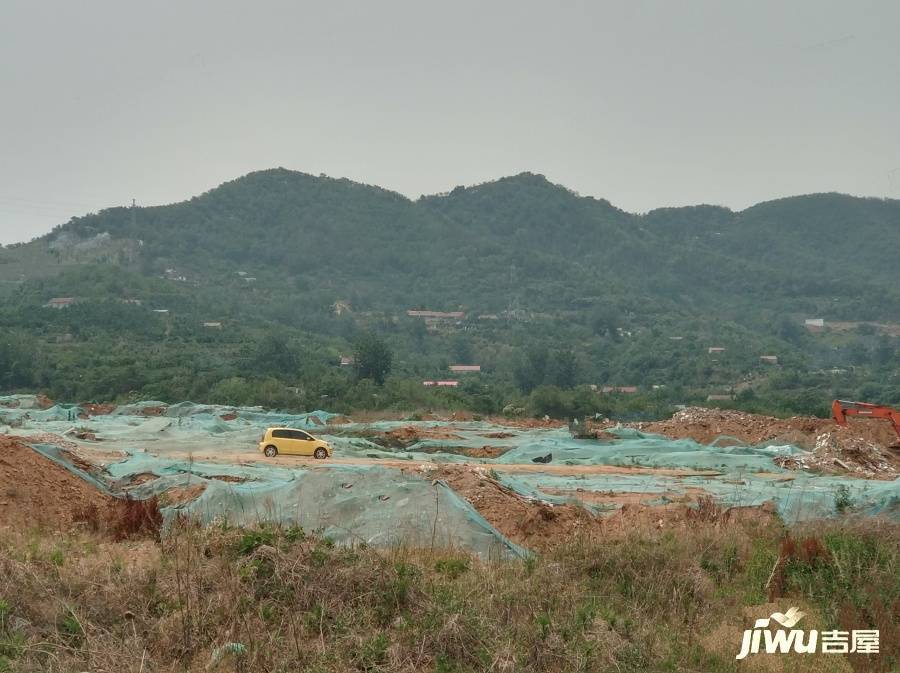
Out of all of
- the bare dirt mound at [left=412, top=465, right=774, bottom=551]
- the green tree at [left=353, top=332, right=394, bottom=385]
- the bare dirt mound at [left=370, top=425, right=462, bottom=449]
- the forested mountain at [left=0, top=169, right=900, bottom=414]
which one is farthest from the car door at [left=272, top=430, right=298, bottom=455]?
the green tree at [left=353, top=332, right=394, bottom=385]

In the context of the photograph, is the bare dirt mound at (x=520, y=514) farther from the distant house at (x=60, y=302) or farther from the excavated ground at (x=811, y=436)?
the distant house at (x=60, y=302)

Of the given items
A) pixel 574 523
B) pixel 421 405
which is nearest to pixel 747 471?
pixel 574 523

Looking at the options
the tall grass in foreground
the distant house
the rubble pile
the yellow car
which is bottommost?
the rubble pile

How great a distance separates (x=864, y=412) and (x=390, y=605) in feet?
78.0

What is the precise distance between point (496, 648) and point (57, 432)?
2196 centimetres

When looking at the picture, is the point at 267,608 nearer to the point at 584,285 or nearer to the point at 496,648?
the point at 496,648

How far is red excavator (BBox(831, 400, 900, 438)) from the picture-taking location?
26.5 metres

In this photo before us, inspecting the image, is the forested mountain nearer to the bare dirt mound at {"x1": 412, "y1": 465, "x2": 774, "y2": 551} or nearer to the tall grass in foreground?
the bare dirt mound at {"x1": 412, "y1": 465, "x2": 774, "y2": 551}

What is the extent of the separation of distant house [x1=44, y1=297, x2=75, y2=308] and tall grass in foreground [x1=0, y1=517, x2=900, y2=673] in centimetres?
6316

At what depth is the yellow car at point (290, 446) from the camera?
2438 centimetres

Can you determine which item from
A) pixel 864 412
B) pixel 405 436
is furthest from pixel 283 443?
pixel 864 412

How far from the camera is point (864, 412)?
27672 mm

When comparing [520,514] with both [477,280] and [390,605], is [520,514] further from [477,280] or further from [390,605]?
[477,280]

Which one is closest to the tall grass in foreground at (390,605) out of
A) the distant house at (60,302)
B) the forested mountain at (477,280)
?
the forested mountain at (477,280)
